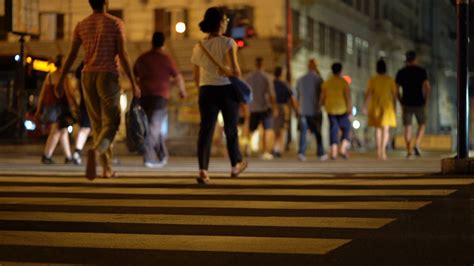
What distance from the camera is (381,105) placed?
58.4ft

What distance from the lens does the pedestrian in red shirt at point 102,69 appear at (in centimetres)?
1044

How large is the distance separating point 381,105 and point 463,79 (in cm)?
632

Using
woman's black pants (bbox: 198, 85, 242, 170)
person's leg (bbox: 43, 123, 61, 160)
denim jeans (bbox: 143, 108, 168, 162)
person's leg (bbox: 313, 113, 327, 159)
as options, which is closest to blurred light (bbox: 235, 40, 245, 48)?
person's leg (bbox: 313, 113, 327, 159)

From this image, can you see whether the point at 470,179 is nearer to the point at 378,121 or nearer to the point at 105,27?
the point at 105,27

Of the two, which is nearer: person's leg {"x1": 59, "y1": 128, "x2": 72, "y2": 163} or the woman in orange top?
person's leg {"x1": 59, "y1": 128, "x2": 72, "y2": 163}

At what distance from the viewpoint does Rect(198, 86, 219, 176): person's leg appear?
10500 mm

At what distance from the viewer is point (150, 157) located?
14164 mm

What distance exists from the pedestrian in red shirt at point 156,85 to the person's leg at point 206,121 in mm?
3851

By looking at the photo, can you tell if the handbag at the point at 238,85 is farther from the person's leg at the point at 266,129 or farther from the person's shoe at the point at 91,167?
the person's leg at the point at 266,129

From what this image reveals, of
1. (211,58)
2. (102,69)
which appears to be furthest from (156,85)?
(102,69)

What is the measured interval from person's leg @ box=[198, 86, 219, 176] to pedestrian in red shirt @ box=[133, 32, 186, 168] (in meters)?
3.85

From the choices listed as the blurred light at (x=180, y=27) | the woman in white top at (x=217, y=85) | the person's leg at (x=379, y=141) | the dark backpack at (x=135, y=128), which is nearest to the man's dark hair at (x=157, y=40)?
the dark backpack at (x=135, y=128)

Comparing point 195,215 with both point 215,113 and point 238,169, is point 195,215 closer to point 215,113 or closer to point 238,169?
point 215,113

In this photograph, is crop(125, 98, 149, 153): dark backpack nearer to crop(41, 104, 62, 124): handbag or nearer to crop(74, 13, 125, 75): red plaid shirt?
crop(74, 13, 125, 75): red plaid shirt
